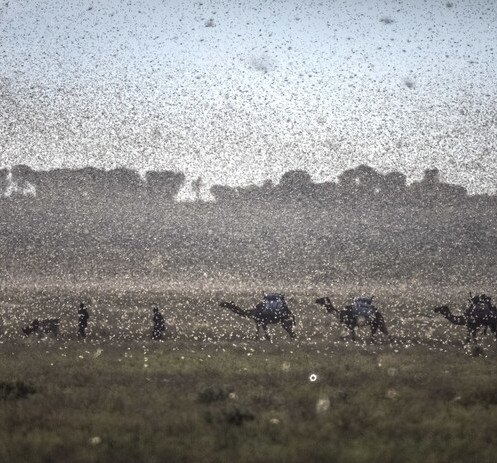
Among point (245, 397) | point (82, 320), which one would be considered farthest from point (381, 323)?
point (245, 397)

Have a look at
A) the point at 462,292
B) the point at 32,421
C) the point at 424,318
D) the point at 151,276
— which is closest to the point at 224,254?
the point at 151,276

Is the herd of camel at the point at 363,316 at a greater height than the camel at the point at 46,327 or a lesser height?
greater

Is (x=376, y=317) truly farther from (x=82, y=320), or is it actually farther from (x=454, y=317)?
(x=82, y=320)

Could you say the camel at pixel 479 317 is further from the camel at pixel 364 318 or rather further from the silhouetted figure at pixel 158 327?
the silhouetted figure at pixel 158 327

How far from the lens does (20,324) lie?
28.1 m

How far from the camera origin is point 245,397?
546 inches

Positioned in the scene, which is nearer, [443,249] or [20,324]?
[20,324]

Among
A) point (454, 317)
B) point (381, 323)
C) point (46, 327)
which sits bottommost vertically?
point (46, 327)

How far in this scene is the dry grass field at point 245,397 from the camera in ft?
33.6

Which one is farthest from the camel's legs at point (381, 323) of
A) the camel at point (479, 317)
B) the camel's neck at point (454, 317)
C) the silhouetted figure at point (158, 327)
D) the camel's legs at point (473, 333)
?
the silhouetted figure at point (158, 327)

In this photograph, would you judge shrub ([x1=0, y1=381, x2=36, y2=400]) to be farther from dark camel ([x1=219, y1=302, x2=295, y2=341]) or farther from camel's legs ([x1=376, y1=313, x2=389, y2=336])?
camel's legs ([x1=376, y1=313, x2=389, y2=336])

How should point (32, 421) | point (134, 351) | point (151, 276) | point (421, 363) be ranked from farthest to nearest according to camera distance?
point (151, 276)
point (134, 351)
point (421, 363)
point (32, 421)

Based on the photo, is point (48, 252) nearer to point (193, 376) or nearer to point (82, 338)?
point (82, 338)

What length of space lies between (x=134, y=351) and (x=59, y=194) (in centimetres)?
10967
